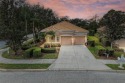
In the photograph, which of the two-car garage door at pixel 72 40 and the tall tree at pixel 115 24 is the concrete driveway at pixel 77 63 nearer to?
the tall tree at pixel 115 24

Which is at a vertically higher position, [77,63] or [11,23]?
[11,23]

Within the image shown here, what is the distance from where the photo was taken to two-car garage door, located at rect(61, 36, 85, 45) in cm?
4222

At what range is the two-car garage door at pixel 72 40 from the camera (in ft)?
139

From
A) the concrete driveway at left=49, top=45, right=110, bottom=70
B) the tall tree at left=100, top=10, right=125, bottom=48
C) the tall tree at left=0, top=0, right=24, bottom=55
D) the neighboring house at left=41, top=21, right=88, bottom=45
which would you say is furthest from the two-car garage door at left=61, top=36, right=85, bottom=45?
the concrete driveway at left=49, top=45, right=110, bottom=70

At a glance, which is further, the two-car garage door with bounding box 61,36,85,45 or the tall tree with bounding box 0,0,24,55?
the two-car garage door with bounding box 61,36,85,45

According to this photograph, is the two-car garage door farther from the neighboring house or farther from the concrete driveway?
the concrete driveway

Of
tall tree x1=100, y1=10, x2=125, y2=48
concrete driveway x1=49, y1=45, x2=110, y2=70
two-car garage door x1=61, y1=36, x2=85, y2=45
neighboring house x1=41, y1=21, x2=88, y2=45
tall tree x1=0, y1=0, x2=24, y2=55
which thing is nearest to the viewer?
concrete driveway x1=49, y1=45, x2=110, y2=70

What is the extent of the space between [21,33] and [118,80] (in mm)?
17116

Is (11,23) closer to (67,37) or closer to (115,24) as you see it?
(115,24)

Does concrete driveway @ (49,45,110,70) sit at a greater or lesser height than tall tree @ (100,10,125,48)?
Result: lesser

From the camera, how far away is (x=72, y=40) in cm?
4238

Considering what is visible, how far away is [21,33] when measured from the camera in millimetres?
29000

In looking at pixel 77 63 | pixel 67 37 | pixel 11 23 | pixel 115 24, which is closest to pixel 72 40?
pixel 67 37

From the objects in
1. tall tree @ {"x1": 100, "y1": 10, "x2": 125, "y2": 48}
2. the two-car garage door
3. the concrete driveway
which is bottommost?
the concrete driveway
